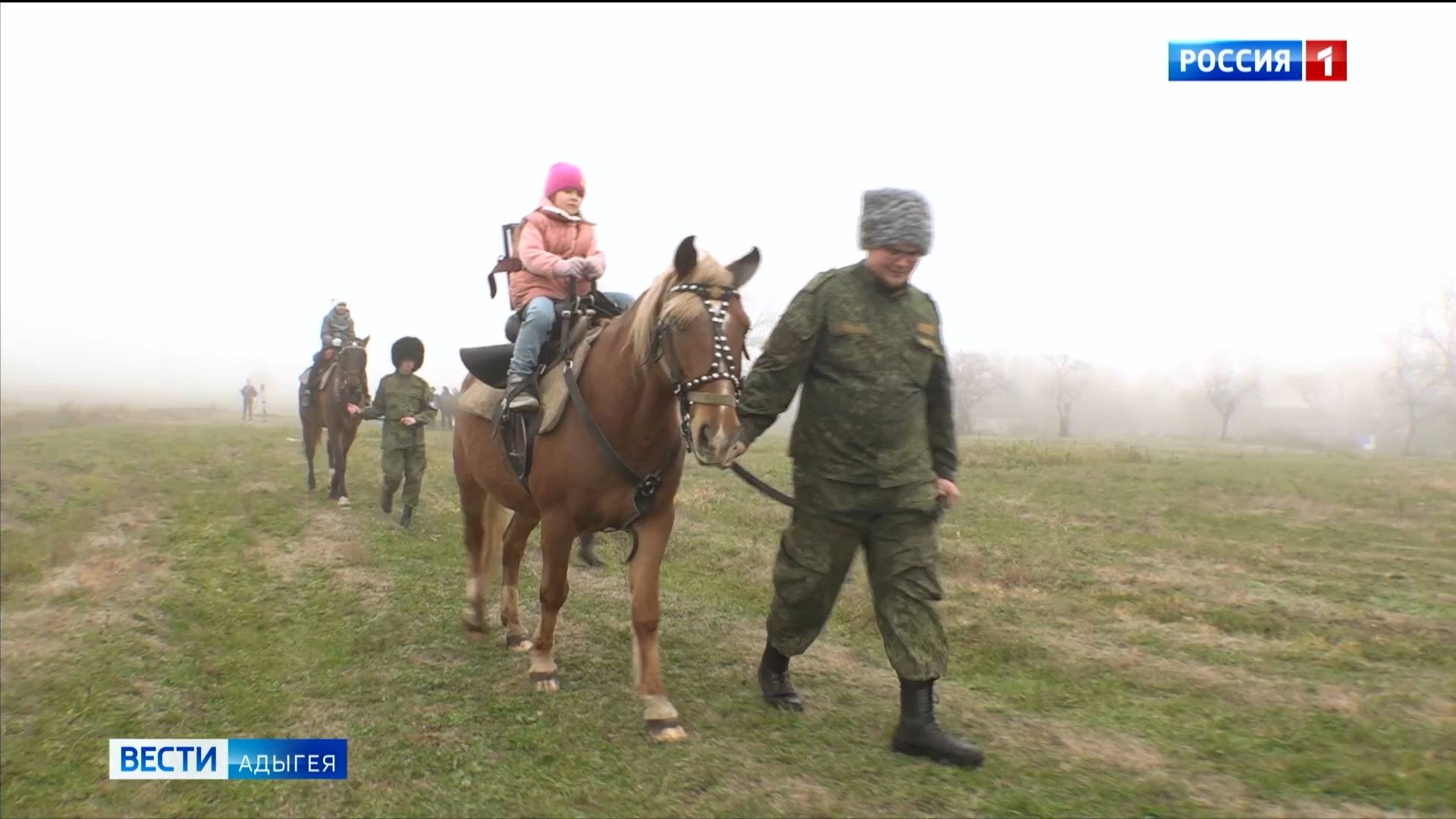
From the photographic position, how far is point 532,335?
5219 mm

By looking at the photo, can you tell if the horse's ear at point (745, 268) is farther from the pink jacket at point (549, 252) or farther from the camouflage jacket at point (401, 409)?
the camouflage jacket at point (401, 409)

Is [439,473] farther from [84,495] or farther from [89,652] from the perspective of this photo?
[89,652]

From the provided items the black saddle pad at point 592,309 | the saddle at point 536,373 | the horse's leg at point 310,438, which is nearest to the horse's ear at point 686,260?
the saddle at point 536,373

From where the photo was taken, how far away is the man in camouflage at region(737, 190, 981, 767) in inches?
160

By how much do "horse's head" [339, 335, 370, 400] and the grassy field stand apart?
251cm

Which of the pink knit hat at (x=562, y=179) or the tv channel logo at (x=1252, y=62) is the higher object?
the tv channel logo at (x=1252, y=62)

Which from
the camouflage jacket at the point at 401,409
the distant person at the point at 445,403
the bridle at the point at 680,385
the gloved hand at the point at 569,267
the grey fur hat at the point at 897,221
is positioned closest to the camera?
the bridle at the point at 680,385

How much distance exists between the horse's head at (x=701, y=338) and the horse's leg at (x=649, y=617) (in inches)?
34.4

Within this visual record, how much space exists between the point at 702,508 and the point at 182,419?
34.6 m

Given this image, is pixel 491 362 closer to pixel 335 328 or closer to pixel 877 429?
pixel 877 429

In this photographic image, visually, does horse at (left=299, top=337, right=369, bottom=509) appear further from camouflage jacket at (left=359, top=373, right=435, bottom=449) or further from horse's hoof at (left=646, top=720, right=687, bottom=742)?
horse's hoof at (left=646, top=720, right=687, bottom=742)

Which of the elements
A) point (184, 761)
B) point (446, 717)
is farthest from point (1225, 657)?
point (184, 761)

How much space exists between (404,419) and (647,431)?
26.0ft

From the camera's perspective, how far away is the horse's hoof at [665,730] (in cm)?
426
